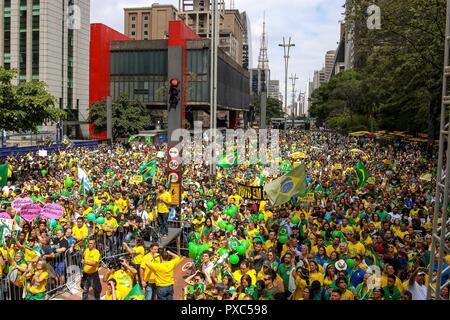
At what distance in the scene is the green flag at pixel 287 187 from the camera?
41.3 feet

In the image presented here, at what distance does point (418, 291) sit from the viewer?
7574 millimetres

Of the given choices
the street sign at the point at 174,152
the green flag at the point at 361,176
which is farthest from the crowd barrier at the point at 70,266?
the green flag at the point at 361,176

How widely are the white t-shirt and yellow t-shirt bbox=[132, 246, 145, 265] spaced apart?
14.8 ft

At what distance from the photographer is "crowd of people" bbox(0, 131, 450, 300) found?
7.58 meters

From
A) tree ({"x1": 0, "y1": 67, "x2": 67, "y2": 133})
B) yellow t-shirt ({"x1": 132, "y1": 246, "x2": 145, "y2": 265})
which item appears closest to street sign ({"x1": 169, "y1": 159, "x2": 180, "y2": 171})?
yellow t-shirt ({"x1": 132, "y1": 246, "x2": 145, "y2": 265})

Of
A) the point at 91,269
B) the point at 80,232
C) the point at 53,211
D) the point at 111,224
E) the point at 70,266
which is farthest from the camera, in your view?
the point at 111,224

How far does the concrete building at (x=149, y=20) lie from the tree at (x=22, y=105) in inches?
4201

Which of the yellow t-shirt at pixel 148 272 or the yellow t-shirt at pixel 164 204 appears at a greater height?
the yellow t-shirt at pixel 164 204

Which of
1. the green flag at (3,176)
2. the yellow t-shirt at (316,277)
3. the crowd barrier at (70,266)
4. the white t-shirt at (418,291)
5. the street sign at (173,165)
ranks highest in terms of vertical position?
the street sign at (173,165)

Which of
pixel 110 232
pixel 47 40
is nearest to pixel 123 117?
pixel 47 40

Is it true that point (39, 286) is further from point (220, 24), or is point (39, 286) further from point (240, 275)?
point (220, 24)

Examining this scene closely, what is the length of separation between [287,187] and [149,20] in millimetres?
131025

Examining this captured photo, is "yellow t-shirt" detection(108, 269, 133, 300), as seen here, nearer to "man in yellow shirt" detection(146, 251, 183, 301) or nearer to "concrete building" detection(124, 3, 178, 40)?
"man in yellow shirt" detection(146, 251, 183, 301)

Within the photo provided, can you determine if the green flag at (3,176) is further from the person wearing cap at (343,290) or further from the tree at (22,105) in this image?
the person wearing cap at (343,290)
